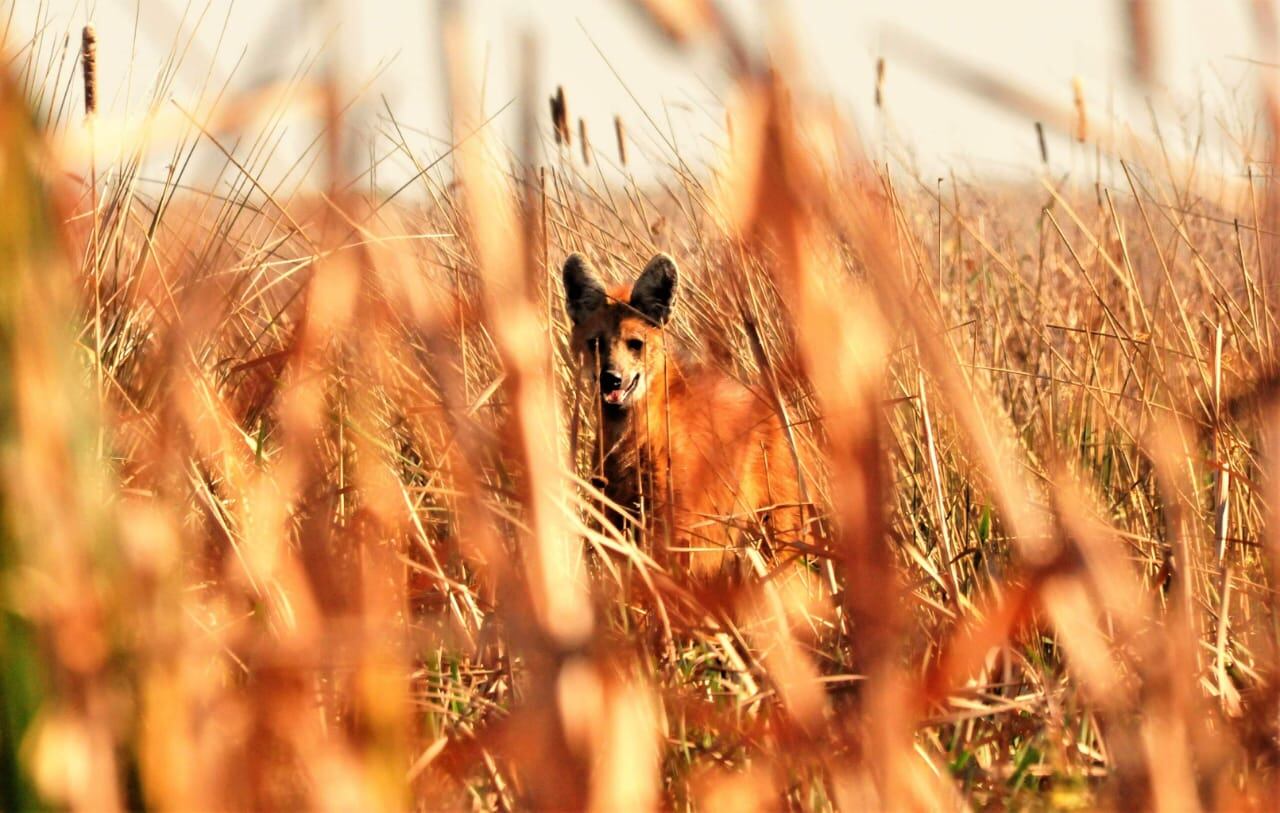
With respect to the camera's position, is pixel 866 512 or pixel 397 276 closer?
pixel 866 512

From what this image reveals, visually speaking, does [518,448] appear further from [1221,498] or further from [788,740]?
[1221,498]

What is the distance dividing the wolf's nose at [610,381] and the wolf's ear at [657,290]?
472mm

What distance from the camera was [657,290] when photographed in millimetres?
5020

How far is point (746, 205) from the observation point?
0.67m

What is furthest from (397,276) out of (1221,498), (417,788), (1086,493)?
(1086,493)

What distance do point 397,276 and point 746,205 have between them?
0.28m

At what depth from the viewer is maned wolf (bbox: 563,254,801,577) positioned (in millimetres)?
4645

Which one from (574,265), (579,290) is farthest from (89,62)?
(579,290)

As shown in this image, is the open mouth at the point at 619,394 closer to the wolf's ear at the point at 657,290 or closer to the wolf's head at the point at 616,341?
the wolf's head at the point at 616,341

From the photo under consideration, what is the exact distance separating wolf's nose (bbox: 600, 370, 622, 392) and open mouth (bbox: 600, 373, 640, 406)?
0.01m

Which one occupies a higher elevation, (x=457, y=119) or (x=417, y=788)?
(x=457, y=119)

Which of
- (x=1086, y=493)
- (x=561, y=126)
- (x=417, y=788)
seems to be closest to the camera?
(x=417, y=788)

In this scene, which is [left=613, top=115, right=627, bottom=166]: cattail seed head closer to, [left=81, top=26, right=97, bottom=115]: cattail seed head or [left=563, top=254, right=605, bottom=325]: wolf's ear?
[left=563, top=254, right=605, bottom=325]: wolf's ear

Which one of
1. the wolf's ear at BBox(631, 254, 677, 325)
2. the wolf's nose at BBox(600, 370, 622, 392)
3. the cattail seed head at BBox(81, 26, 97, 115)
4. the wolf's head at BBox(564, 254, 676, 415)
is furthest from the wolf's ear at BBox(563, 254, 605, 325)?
the cattail seed head at BBox(81, 26, 97, 115)
